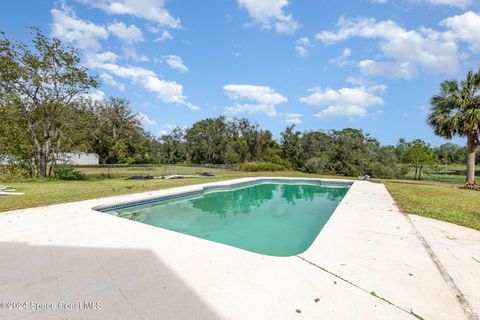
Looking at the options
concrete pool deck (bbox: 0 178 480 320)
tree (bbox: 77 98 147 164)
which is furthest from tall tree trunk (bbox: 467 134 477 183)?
tree (bbox: 77 98 147 164)

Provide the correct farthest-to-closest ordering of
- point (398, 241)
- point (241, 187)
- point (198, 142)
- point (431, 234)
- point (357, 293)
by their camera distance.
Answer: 1. point (198, 142)
2. point (241, 187)
3. point (431, 234)
4. point (398, 241)
5. point (357, 293)

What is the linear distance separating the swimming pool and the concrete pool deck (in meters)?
1.37

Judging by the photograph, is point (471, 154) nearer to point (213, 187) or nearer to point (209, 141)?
point (213, 187)

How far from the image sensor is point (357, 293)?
2080mm

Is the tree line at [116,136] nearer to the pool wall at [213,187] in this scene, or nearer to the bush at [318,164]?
the bush at [318,164]

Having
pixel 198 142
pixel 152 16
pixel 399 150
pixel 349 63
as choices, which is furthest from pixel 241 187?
pixel 399 150

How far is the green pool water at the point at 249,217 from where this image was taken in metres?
4.81

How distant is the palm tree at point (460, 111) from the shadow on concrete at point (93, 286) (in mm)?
14078

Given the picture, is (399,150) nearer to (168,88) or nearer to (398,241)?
(168,88)

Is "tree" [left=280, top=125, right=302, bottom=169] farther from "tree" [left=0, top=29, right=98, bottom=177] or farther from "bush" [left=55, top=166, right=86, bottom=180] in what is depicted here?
"tree" [left=0, top=29, right=98, bottom=177]

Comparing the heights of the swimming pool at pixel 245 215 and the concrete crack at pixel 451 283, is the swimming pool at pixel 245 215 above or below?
below

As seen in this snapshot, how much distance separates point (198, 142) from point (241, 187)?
19.4 m

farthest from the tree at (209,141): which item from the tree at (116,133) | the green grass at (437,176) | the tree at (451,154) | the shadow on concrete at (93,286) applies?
the tree at (451,154)

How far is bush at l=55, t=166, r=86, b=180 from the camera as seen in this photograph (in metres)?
11.7
